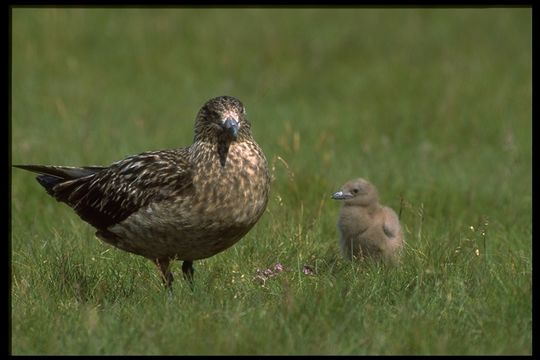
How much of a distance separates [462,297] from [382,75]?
7849 mm

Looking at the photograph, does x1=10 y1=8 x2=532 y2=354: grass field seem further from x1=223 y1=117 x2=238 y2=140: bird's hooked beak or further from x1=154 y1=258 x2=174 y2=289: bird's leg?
x1=223 y1=117 x2=238 y2=140: bird's hooked beak

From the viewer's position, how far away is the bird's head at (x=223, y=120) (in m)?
6.16

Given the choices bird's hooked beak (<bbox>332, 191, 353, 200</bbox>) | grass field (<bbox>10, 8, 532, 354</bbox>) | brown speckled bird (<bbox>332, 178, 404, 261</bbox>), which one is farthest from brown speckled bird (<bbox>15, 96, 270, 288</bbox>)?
bird's hooked beak (<bbox>332, 191, 353, 200</bbox>)

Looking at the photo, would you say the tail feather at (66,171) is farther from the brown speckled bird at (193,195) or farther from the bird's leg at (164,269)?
the bird's leg at (164,269)

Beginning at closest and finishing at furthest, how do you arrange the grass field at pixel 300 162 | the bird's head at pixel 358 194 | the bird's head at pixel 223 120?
the grass field at pixel 300 162 < the bird's head at pixel 223 120 < the bird's head at pixel 358 194

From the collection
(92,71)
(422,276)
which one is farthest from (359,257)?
(92,71)

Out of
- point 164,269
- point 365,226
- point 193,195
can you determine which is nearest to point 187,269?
point 164,269

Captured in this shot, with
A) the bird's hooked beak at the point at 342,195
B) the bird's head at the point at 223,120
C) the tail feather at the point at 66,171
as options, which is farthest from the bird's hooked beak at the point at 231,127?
the bird's hooked beak at the point at 342,195

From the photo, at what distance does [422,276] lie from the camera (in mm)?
5957

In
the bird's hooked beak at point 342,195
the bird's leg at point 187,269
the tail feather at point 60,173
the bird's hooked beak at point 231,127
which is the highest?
the bird's hooked beak at point 231,127

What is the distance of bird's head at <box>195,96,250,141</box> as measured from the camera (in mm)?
6156

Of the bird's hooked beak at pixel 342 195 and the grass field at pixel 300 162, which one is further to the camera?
the bird's hooked beak at pixel 342 195

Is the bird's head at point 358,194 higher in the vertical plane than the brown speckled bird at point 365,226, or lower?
higher

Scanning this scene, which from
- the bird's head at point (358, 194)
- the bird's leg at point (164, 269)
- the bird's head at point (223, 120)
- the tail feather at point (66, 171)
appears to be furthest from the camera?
the bird's head at point (358, 194)
